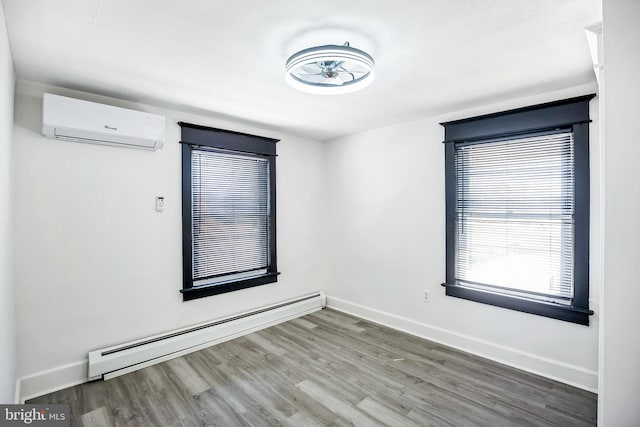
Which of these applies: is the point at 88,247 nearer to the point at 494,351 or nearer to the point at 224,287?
the point at 224,287

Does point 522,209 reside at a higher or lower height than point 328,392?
higher

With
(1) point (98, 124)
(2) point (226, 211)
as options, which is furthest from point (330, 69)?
(2) point (226, 211)

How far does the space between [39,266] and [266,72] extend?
234 centimetres

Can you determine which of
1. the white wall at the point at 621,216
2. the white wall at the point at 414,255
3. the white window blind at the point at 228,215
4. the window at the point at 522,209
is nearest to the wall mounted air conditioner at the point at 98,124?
the white window blind at the point at 228,215

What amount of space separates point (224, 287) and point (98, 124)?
78.3 inches

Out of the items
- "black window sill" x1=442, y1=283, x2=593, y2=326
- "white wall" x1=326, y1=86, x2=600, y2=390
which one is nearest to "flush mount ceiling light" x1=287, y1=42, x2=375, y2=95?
"white wall" x1=326, y1=86, x2=600, y2=390

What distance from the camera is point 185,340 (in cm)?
309

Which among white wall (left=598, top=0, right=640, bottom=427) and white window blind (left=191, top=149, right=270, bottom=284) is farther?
white window blind (left=191, top=149, right=270, bottom=284)

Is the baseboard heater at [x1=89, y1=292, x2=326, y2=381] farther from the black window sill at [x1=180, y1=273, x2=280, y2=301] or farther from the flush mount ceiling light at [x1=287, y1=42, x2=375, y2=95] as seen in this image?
the flush mount ceiling light at [x1=287, y1=42, x2=375, y2=95]

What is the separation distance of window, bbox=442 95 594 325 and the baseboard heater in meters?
2.01

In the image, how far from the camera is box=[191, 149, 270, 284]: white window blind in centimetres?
335

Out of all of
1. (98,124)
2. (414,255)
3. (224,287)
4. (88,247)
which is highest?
(98,124)

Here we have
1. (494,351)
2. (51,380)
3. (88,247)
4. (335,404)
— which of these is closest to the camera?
(335,404)

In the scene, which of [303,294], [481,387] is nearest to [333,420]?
[481,387]
